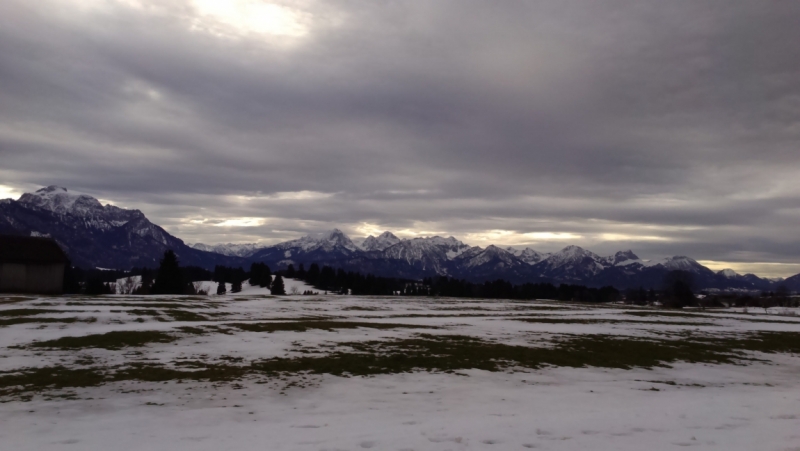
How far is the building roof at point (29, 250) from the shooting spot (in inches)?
2982

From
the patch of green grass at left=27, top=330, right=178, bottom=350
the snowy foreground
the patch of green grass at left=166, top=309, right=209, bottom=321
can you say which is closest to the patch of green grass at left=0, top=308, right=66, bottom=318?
the snowy foreground

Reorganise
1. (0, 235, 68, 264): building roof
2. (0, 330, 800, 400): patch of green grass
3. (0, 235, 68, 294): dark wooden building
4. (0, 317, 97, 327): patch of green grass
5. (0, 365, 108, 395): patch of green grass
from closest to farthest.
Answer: (0, 365, 108, 395): patch of green grass, (0, 330, 800, 400): patch of green grass, (0, 317, 97, 327): patch of green grass, (0, 235, 68, 294): dark wooden building, (0, 235, 68, 264): building roof

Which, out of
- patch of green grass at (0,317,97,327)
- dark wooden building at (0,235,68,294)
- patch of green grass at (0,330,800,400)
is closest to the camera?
patch of green grass at (0,330,800,400)

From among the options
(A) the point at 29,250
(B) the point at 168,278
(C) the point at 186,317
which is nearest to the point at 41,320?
(C) the point at 186,317

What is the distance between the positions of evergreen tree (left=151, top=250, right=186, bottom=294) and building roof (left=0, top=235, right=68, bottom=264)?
2099 cm

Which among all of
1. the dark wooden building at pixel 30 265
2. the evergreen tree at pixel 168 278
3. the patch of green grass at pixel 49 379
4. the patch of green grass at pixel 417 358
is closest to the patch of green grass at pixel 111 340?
the patch of green grass at pixel 417 358

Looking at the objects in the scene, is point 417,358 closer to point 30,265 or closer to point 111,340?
point 111,340

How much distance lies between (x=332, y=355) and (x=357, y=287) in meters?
162

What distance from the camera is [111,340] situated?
24.1 meters

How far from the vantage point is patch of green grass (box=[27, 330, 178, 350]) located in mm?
22062

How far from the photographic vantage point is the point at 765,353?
90.7ft

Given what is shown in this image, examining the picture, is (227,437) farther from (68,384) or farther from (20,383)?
(20,383)

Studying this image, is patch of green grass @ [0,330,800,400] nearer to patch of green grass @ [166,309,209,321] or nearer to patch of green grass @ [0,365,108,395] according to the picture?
patch of green grass @ [0,365,108,395]

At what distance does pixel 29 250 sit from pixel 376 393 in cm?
8932
